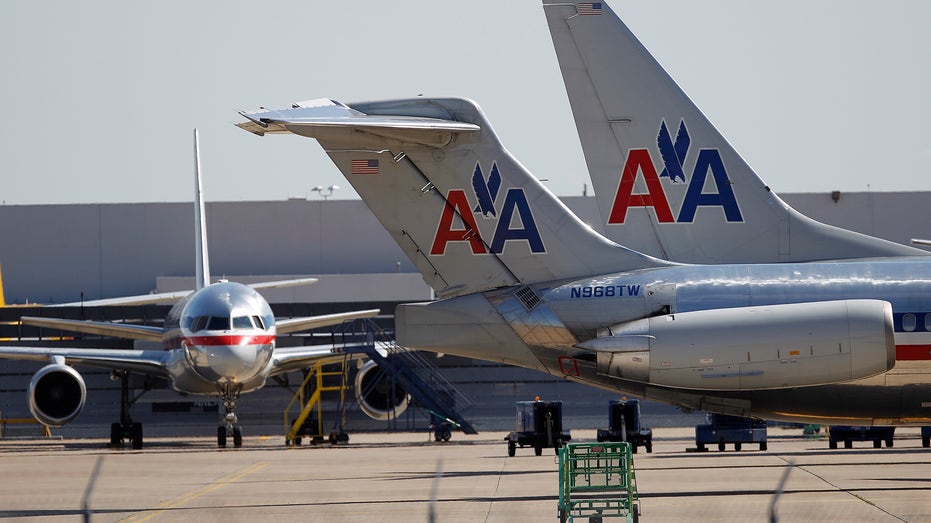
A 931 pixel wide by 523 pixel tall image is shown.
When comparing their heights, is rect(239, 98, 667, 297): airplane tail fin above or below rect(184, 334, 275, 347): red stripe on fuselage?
above

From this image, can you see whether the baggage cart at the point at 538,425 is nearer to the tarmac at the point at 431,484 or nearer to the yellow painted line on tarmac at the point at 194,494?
the tarmac at the point at 431,484

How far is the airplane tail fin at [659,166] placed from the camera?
2092 cm

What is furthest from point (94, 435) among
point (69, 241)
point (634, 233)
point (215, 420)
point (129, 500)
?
point (634, 233)

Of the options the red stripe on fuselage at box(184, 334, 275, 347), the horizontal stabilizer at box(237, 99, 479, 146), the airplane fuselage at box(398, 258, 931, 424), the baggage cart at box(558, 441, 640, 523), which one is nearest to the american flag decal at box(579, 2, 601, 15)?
the horizontal stabilizer at box(237, 99, 479, 146)

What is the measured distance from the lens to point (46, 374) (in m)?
39.2

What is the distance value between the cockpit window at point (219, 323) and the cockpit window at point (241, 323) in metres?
0.19

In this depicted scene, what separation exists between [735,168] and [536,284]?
371 cm

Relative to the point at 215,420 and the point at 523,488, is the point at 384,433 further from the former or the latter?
the point at 523,488

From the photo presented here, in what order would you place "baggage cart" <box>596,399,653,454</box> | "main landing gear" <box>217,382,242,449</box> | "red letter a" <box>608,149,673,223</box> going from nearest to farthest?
"red letter a" <box>608,149,673,223</box>, "baggage cart" <box>596,399,653,454</box>, "main landing gear" <box>217,382,242,449</box>

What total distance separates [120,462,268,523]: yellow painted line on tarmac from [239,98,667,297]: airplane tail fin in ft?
17.1

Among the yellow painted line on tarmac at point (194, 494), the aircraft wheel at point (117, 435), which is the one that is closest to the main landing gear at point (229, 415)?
the aircraft wheel at point (117, 435)

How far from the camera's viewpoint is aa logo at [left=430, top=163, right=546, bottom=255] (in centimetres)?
2008

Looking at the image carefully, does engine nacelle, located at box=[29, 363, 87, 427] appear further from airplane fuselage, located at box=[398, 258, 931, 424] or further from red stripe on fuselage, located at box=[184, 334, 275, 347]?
airplane fuselage, located at box=[398, 258, 931, 424]

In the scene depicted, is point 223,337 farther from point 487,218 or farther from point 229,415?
point 487,218
